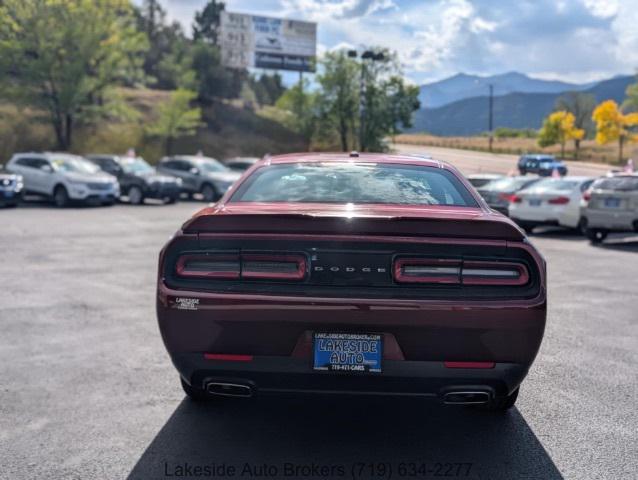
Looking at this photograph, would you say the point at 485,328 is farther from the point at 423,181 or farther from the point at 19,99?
Result: the point at 19,99

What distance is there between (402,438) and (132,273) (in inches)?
270

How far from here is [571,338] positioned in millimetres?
6582

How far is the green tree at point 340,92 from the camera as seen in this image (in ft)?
186

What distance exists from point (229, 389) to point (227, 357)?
203 mm

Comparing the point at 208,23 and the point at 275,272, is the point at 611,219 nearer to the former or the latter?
the point at 275,272

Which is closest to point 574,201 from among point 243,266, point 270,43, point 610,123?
point 243,266

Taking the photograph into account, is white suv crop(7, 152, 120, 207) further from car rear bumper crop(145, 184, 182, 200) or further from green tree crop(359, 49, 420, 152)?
green tree crop(359, 49, 420, 152)

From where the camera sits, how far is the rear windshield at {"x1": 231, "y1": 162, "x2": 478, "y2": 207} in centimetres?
448

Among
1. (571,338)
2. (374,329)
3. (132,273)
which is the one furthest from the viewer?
(132,273)

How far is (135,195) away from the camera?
85.5 feet

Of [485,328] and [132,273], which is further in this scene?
[132,273]

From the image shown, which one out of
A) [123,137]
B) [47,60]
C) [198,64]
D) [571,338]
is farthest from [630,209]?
[198,64]

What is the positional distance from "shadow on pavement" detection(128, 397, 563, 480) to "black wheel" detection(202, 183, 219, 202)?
76.7 ft

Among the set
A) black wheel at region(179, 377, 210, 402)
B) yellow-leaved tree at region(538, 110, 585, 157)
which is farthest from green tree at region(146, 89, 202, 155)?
yellow-leaved tree at region(538, 110, 585, 157)
